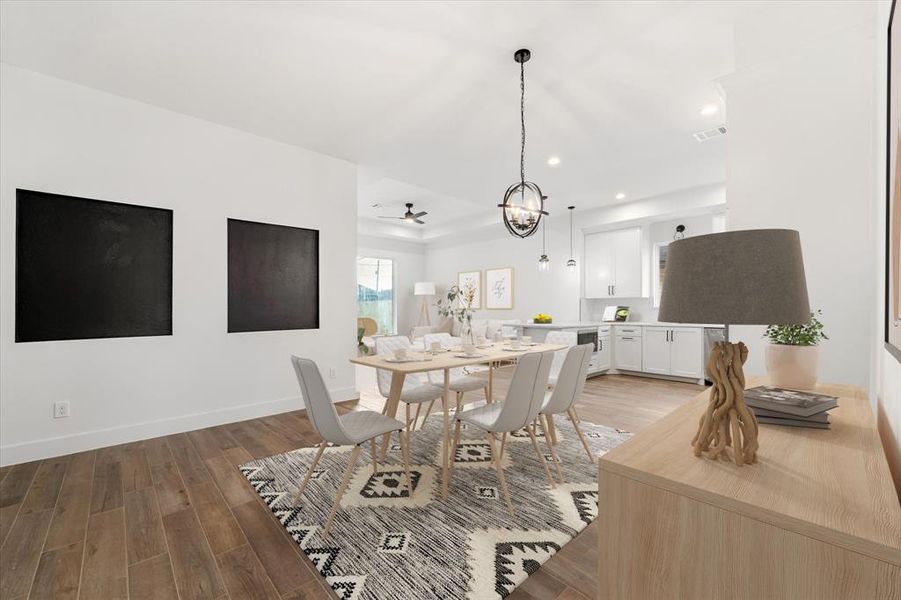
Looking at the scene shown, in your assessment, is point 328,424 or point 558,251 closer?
point 328,424

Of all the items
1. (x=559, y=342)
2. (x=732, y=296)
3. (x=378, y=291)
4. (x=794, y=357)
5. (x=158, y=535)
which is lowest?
(x=158, y=535)

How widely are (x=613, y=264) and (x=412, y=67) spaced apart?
506 cm

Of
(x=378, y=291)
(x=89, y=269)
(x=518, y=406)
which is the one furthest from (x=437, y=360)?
(x=378, y=291)

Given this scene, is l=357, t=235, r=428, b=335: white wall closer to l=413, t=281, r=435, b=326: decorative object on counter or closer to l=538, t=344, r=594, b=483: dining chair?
l=413, t=281, r=435, b=326: decorative object on counter

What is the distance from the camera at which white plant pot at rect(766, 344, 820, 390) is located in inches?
62.6

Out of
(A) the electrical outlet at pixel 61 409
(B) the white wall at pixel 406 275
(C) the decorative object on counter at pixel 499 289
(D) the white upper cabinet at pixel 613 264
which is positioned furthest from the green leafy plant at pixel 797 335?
(B) the white wall at pixel 406 275

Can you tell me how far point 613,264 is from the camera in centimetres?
673

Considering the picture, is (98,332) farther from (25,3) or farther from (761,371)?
(761,371)

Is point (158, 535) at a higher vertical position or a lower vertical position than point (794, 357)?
lower

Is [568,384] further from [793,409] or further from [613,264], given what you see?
[613,264]

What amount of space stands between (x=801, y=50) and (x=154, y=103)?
185 inches

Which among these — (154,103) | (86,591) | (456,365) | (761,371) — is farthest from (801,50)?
(154,103)

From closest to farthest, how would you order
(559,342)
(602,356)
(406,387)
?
(406,387) → (559,342) → (602,356)

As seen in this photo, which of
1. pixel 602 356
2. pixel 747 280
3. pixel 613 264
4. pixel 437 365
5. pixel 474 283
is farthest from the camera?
pixel 474 283
